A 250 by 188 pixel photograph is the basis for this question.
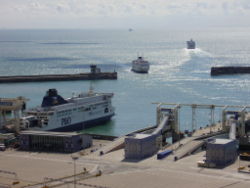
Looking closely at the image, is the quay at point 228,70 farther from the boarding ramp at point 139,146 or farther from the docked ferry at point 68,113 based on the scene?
the boarding ramp at point 139,146

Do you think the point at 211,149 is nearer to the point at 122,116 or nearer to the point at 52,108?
the point at 52,108

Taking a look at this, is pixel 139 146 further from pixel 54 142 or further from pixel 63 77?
pixel 63 77

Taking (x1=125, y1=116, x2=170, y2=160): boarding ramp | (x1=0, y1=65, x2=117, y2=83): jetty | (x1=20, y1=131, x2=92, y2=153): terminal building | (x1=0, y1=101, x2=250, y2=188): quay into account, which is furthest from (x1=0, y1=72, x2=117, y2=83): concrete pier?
(x1=125, y1=116, x2=170, y2=160): boarding ramp

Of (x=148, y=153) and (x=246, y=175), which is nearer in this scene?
(x=246, y=175)

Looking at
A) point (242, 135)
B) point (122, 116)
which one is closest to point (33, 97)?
point (122, 116)

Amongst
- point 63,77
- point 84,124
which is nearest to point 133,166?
point 84,124

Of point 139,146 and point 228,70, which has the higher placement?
point 228,70

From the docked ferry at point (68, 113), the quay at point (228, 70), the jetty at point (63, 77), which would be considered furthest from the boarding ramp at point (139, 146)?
the quay at point (228, 70)
